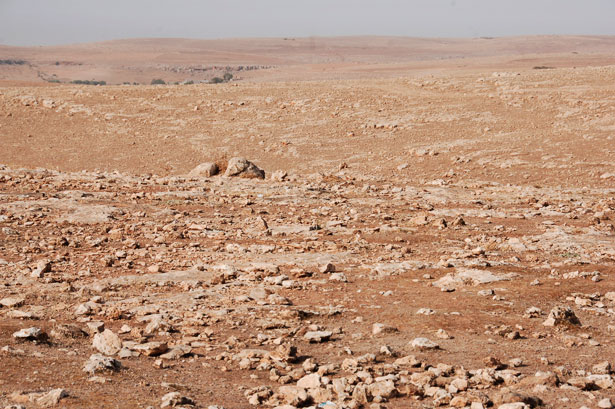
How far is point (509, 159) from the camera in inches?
645

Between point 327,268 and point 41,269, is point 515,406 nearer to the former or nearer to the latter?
point 327,268

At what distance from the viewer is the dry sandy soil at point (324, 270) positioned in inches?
186

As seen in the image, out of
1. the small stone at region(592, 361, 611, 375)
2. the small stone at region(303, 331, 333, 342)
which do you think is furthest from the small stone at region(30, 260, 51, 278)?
the small stone at region(592, 361, 611, 375)

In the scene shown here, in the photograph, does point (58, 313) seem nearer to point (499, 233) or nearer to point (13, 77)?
point (499, 233)

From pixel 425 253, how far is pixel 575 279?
69.7 inches

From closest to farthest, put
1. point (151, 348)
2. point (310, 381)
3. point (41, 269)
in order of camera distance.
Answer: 1. point (310, 381)
2. point (151, 348)
3. point (41, 269)

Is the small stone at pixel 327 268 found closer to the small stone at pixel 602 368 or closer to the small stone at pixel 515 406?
the small stone at pixel 602 368

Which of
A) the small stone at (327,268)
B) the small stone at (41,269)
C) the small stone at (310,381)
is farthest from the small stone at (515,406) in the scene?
the small stone at (41,269)

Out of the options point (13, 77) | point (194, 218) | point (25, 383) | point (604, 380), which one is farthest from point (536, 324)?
point (13, 77)

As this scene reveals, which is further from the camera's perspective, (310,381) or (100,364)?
(100,364)

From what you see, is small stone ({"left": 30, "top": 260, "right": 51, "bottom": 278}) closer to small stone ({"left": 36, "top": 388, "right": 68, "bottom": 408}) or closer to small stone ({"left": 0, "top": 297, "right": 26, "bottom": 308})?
small stone ({"left": 0, "top": 297, "right": 26, "bottom": 308})

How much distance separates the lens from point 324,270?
7504 mm

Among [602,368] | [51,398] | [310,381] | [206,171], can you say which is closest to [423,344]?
[310,381]

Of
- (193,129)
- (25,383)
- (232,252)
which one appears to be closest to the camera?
(25,383)
